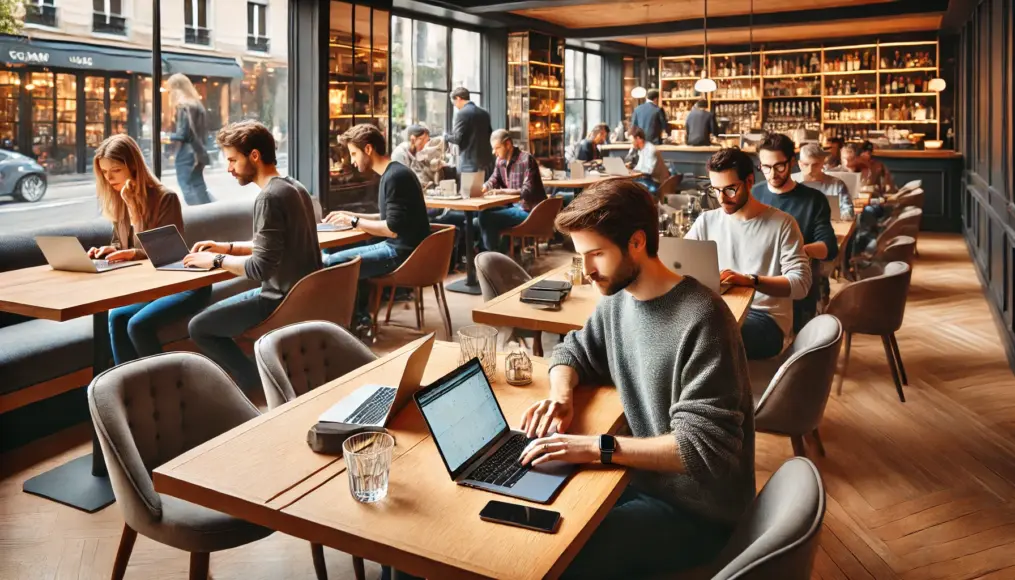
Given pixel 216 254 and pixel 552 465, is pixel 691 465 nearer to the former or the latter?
pixel 552 465

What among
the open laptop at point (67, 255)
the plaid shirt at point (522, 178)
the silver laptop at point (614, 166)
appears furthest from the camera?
the silver laptop at point (614, 166)

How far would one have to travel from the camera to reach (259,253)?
12.5 feet

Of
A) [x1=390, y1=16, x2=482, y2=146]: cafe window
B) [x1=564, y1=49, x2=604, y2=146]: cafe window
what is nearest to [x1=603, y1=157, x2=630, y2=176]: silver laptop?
[x1=390, y1=16, x2=482, y2=146]: cafe window

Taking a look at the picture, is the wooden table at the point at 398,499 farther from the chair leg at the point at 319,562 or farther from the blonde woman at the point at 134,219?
the blonde woman at the point at 134,219

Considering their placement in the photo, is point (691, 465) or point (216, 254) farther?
point (216, 254)

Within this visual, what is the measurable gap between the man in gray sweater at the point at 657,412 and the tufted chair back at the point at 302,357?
90 cm

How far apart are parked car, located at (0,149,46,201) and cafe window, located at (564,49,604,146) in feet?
33.5

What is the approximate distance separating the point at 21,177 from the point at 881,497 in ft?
17.4

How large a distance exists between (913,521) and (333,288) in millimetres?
2706

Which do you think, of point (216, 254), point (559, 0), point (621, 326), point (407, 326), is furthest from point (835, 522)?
point (559, 0)

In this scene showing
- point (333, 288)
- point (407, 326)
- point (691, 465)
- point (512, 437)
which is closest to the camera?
A: point (691, 465)

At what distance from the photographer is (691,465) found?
1714 mm

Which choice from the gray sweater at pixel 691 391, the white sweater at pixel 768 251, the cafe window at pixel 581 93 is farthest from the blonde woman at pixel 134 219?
the cafe window at pixel 581 93

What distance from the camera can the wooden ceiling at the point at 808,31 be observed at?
477 inches
